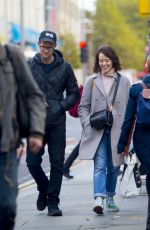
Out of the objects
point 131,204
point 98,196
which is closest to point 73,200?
point 131,204

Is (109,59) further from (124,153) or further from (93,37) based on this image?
A: (93,37)

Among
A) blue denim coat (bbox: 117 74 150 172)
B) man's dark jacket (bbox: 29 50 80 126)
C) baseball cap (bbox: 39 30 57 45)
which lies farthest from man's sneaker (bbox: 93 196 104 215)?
baseball cap (bbox: 39 30 57 45)

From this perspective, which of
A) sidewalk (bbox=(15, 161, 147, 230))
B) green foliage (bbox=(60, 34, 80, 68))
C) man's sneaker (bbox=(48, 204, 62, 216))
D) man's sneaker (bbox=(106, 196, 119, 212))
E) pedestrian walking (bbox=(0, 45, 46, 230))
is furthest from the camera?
green foliage (bbox=(60, 34, 80, 68))

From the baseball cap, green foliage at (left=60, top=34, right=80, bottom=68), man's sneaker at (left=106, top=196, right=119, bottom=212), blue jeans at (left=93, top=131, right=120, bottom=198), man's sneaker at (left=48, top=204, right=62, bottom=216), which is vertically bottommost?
green foliage at (left=60, top=34, right=80, bottom=68)

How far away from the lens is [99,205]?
10.5 meters

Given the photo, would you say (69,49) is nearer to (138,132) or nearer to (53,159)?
(53,159)

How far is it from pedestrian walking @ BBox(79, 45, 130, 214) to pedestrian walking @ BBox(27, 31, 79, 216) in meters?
0.27

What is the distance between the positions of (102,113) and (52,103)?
0.58 metres

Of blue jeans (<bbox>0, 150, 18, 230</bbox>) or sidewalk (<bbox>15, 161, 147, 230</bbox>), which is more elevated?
blue jeans (<bbox>0, 150, 18, 230</bbox>)

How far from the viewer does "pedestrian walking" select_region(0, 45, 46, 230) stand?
644 centimetres

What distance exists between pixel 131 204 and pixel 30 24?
59.5 m

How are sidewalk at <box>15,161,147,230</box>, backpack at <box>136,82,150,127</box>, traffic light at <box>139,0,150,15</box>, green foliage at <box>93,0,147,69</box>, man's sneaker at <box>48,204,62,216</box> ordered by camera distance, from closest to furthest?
backpack at <box>136,82,150,127</box>
sidewalk at <box>15,161,147,230</box>
man's sneaker at <box>48,204,62,216</box>
traffic light at <box>139,0,150,15</box>
green foliage at <box>93,0,147,69</box>

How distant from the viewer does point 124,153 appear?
975cm

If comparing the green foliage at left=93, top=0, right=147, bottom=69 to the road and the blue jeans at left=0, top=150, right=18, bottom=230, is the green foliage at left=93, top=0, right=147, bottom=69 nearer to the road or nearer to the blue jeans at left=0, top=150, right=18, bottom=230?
the road
